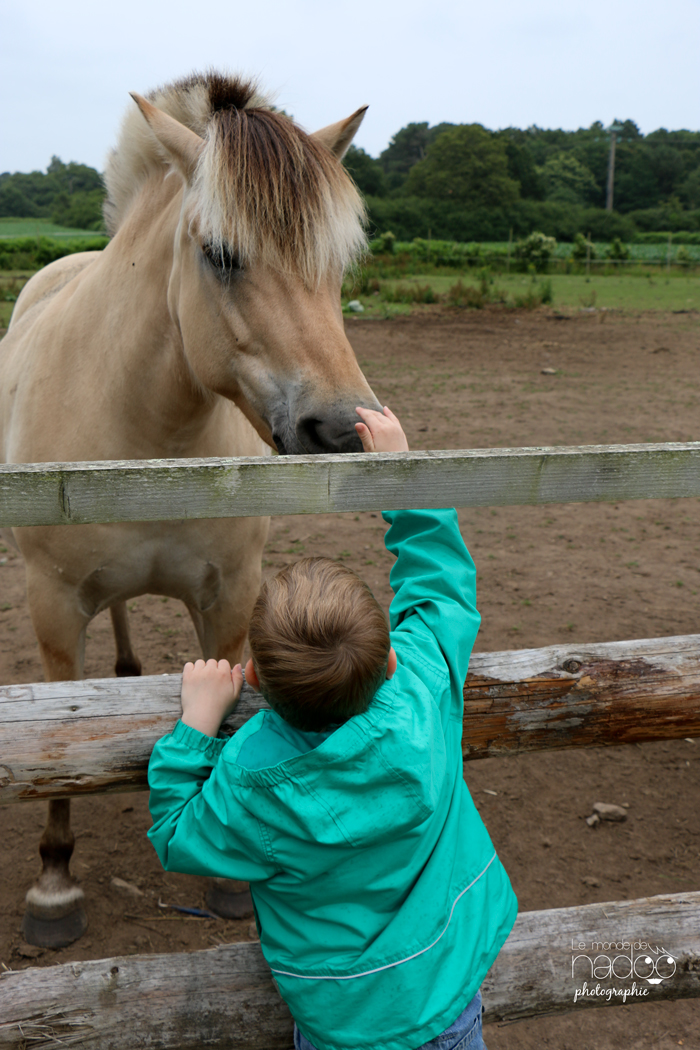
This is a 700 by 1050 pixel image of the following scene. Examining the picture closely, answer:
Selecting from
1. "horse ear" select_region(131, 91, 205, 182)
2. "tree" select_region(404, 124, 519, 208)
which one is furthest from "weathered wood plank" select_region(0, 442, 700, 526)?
"tree" select_region(404, 124, 519, 208)

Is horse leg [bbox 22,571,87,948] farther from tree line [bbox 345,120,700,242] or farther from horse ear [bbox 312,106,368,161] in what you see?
tree line [bbox 345,120,700,242]

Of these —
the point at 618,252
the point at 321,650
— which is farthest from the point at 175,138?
the point at 618,252

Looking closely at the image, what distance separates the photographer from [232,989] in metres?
1.53

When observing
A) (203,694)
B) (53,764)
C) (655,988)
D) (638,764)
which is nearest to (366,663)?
(203,694)

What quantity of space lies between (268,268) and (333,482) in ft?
3.09

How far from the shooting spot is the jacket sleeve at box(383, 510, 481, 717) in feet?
4.62

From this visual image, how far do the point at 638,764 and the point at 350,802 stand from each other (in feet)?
8.97

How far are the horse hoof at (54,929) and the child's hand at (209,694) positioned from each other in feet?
5.43

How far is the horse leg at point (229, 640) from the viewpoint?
2.65 meters

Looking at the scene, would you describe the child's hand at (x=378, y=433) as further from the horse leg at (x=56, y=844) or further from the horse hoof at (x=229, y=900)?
the horse hoof at (x=229, y=900)

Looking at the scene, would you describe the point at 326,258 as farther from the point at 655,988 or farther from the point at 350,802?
the point at 655,988

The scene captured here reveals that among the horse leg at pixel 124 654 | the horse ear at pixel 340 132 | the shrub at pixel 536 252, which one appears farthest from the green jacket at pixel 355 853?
the shrub at pixel 536 252

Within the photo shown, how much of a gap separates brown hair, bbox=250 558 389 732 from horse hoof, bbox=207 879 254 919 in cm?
182

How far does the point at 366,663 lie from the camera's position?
3.72 ft
